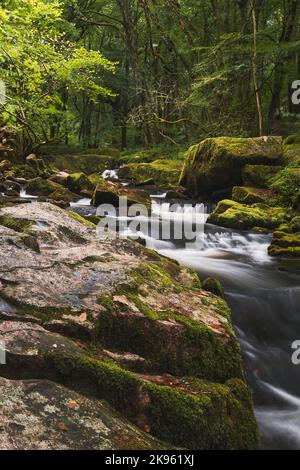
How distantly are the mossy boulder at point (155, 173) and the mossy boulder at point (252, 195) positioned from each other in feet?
12.3

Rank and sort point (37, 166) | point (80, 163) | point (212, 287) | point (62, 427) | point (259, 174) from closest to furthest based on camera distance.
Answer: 1. point (62, 427)
2. point (212, 287)
3. point (259, 174)
4. point (37, 166)
5. point (80, 163)

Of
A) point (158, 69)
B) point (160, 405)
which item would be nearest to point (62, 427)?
point (160, 405)

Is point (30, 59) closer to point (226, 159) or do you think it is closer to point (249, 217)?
point (226, 159)

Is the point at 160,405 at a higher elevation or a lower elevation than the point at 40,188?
lower

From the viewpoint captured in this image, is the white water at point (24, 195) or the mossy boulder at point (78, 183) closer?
the white water at point (24, 195)

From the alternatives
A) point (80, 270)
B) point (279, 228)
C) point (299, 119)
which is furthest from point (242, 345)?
point (299, 119)

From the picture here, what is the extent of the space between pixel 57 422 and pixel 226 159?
1001 centimetres

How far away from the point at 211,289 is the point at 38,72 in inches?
341

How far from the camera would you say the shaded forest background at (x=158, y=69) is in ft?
36.9

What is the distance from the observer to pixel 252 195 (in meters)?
10.4

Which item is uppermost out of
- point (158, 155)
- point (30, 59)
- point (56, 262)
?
point (30, 59)

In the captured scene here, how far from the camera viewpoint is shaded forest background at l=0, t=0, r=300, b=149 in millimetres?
11234

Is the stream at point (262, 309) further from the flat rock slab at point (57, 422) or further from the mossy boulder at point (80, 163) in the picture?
the mossy boulder at point (80, 163)

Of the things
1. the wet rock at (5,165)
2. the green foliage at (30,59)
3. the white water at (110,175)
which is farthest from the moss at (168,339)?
the white water at (110,175)
